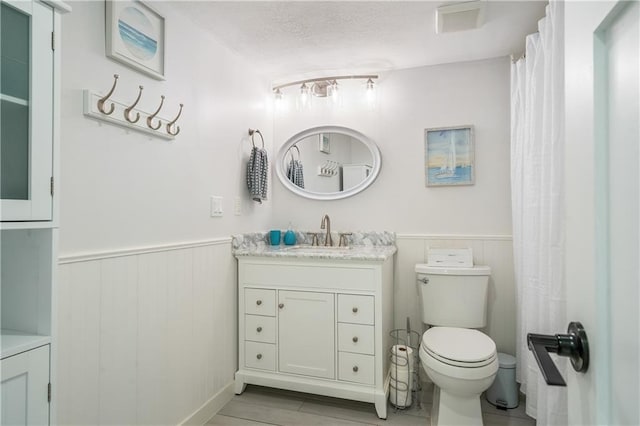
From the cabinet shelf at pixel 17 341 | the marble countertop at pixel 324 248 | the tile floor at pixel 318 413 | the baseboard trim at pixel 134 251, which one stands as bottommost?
the tile floor at pixel 318 413

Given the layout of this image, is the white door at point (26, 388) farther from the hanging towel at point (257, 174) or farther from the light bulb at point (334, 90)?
the light bulb at point (334, 90)

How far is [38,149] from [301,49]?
1.83 metres

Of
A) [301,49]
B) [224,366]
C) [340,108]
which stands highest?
[301,49]

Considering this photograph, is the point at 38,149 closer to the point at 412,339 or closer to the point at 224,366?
the point at 224,366

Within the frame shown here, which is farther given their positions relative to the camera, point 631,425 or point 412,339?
point 412,339

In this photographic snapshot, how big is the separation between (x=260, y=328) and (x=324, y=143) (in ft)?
4.93

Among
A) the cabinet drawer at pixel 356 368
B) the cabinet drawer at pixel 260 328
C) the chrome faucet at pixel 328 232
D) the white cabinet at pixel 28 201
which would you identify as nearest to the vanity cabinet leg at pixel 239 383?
the cabinet drawer at pixel 260 328

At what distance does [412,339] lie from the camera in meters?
2.63

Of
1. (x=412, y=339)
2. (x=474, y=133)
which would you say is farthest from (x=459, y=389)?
(x=474, y=133)

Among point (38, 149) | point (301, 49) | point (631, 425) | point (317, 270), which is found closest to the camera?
point (631, 425)

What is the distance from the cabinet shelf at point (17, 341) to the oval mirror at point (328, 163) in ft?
6.82

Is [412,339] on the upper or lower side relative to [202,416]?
upper

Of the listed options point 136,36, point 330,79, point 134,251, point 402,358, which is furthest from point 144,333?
point 330,79

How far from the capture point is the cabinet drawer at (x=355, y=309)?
2.13m
